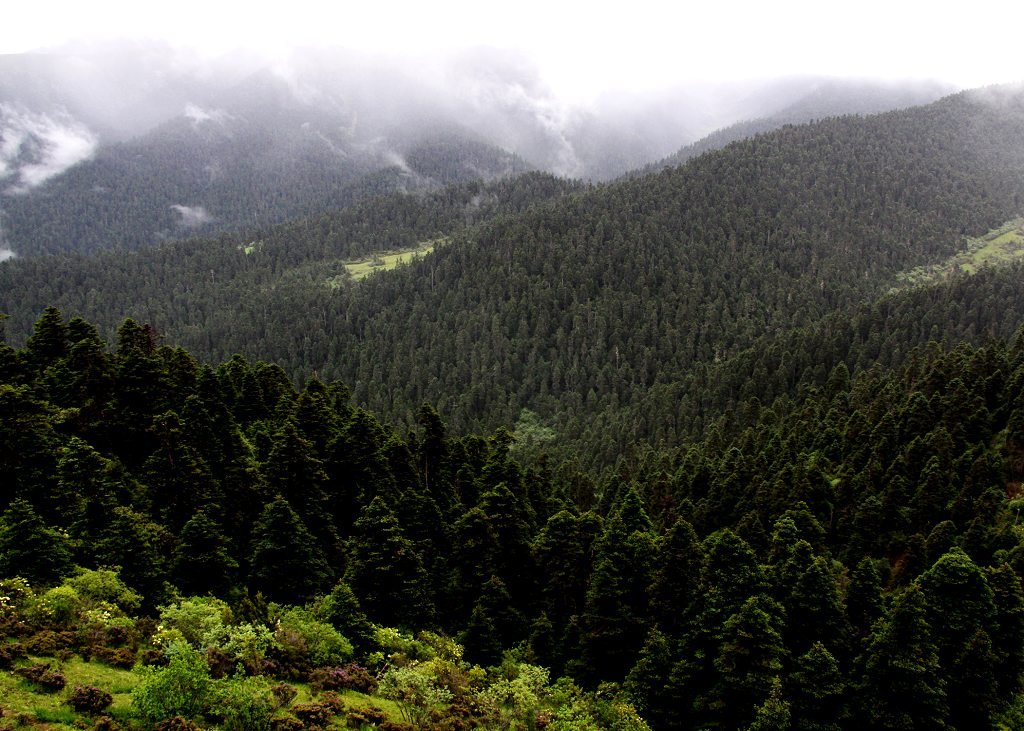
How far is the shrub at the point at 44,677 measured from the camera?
25547 mm

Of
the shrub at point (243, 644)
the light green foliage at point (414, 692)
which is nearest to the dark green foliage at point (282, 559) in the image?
the shrub at point (243, 644)

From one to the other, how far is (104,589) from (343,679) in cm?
1406

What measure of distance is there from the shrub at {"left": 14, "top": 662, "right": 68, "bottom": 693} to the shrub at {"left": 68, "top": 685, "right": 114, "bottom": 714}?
91 centimetres

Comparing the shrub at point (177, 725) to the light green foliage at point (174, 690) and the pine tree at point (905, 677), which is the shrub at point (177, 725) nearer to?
the light green foliage at point (174, 690)

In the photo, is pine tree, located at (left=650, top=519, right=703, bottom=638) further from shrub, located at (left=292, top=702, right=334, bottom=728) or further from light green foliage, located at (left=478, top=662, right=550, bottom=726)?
shrub, located at (left=292, top=702, right=334, bottom=728)

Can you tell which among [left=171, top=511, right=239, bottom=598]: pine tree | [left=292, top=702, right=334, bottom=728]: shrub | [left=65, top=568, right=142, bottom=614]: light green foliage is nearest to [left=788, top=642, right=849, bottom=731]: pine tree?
[left=292, top=702, right=334, bottom=728]: shrub

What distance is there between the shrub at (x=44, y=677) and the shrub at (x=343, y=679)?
11.3 metres

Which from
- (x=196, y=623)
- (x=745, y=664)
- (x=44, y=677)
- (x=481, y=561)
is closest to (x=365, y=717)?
(x=196, y=623)

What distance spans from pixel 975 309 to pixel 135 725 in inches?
8559

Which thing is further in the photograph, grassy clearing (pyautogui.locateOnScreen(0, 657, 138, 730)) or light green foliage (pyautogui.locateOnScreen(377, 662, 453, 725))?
light green foliage (pyautogui.locateOnScreen(377, 662, 453, 725))

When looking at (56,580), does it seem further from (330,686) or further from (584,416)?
(584,416)

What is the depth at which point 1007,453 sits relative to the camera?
65375 mm

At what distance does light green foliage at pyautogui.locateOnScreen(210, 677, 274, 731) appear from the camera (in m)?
24.9

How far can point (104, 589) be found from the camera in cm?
3559
